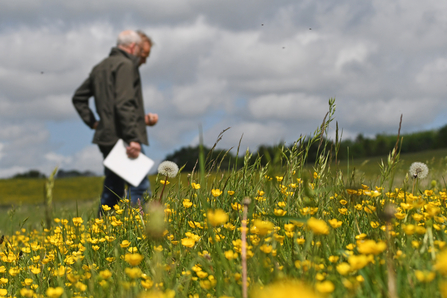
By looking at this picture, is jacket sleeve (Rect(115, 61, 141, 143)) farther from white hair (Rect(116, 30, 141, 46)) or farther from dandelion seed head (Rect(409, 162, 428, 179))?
dandelion seed head (Rect(409, 162, 428, 179))

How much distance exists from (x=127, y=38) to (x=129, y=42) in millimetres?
64

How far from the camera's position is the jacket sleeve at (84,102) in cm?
561

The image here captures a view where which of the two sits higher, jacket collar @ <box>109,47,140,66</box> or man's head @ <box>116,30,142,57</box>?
man's head @ <box>116,30,142,57</box>

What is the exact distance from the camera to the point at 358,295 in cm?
125

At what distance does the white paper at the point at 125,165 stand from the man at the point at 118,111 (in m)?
0.08

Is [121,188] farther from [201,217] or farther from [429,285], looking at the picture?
[429,285]

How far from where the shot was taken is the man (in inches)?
195

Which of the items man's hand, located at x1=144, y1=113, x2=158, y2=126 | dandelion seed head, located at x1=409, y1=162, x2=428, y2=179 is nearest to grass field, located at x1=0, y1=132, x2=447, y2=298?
dandelion seed head, located at x1=409, y1=162, x2=428, y2=179

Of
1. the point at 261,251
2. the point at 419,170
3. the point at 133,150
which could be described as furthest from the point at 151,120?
the point at 261,251

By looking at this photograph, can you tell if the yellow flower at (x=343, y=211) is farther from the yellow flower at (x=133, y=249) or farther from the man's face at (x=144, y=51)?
the man's face at (x=144, y=51)

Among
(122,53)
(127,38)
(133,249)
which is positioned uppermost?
(127,38)

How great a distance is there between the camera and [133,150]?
490 cm

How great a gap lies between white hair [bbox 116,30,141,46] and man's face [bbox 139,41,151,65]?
183 mm

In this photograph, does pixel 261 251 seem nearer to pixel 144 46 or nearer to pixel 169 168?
pixel 169 168
